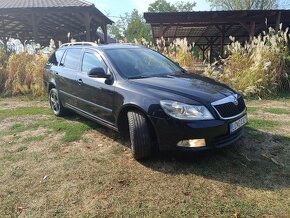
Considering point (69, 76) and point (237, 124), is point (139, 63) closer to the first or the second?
point (69, 76)

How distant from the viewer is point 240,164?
13.0 ft

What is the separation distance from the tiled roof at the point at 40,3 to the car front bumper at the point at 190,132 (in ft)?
44.9

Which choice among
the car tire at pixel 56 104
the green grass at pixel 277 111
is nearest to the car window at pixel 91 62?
the car tire at pixel 56 104

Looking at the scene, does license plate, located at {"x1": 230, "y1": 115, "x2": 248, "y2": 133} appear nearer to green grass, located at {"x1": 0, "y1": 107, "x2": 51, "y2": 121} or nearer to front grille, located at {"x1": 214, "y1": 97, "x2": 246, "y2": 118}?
front grille, located at {"x1": 214, "y1": 97, "x2": 246, "y2": 118}

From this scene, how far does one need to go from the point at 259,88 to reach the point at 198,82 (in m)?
4.59

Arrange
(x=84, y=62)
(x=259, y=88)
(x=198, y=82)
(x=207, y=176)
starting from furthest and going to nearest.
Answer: (x=259, y=88) < (x=84, y=62) < (x=198, y=82) < (x=207, y=176)

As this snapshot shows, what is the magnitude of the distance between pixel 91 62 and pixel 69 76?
84 cm

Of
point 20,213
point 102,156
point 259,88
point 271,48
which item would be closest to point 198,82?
point 102,156

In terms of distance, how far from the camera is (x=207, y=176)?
145 inches

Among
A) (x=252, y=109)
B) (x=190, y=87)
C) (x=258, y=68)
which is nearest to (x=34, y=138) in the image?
(x=190, y=87)

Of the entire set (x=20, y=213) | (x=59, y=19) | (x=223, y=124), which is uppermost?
(x=59, y=19)

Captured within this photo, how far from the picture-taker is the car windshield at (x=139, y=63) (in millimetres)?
4594

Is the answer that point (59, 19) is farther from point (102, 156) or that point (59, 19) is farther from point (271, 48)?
point (102, 156)

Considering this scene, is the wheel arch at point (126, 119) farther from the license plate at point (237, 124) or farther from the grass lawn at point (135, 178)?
the license plate at point (237, 124)
